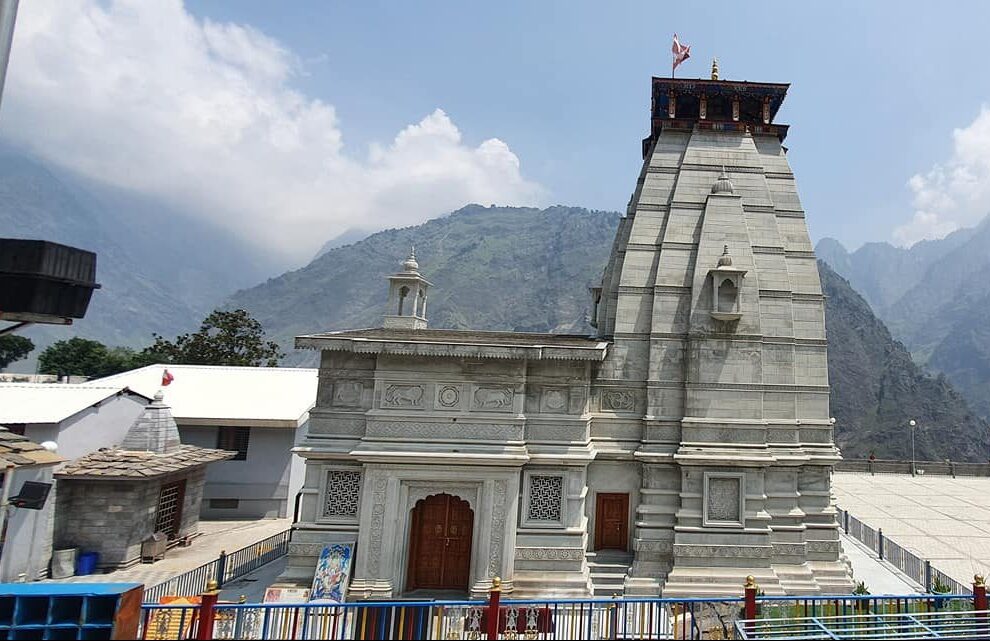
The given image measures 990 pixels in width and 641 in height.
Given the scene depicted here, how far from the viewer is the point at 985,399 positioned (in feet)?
431

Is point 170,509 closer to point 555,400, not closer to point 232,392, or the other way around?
point 232,392

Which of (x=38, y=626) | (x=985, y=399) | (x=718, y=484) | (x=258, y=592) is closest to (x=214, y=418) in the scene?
(x=258, y=592)

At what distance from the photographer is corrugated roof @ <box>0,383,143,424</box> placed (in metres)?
15.8

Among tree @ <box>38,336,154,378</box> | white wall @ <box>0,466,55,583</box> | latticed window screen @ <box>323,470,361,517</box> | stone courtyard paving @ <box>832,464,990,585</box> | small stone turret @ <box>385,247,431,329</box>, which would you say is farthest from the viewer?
tree @ <box>38,336,154,378</box>

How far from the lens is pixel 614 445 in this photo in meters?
14.8

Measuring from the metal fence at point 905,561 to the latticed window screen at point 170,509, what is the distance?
22.9 metres

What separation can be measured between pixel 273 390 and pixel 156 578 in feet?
37.6

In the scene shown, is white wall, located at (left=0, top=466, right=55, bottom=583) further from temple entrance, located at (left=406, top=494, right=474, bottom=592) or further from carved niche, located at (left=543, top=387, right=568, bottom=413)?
carved niche, located at (left=543, top=387, right=568, bottom=413)

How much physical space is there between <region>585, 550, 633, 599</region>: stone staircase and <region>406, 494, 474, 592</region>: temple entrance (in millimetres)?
3295

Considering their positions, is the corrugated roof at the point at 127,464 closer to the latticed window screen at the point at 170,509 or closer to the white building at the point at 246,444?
the latticed window screen at the point at 170,509

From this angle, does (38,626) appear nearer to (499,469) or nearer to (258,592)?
(258,592)

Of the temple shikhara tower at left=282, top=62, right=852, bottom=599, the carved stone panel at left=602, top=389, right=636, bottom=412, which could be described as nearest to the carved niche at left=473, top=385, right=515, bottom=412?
the temple shikhara tower at left=282, top=62, right=852, bottom=599

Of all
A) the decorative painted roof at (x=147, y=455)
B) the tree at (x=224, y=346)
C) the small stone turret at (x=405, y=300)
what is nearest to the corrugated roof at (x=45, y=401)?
the decorative painted roof at (x=147, y=455)

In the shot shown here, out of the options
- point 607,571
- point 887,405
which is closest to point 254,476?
point 607,571
